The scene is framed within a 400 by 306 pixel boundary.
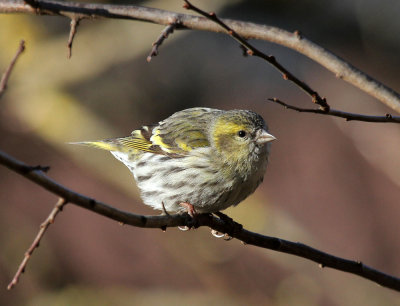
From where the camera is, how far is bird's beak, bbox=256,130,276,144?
363 cm

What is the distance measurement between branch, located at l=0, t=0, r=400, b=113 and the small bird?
37.2 inches

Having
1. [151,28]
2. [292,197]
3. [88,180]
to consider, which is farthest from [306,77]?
[151,28]

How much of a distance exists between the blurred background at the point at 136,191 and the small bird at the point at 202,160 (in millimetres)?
1588

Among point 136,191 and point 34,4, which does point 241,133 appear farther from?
point 136,191

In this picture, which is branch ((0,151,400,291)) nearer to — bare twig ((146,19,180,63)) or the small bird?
the small bird

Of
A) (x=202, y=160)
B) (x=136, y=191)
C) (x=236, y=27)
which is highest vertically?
(x=136, y=191)

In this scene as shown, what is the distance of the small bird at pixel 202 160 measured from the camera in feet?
11.6

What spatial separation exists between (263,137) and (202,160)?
0.39m

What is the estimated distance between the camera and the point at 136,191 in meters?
5.80

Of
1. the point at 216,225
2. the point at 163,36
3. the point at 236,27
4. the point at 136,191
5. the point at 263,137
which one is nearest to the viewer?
the point at 163,36

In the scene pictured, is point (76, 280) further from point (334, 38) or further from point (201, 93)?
point (334, 38)

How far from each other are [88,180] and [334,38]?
21.0 ft

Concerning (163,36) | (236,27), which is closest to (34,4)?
(163,36)

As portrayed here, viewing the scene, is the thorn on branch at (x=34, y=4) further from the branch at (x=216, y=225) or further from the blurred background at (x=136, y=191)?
the blurred background at (x=136, y=191)
